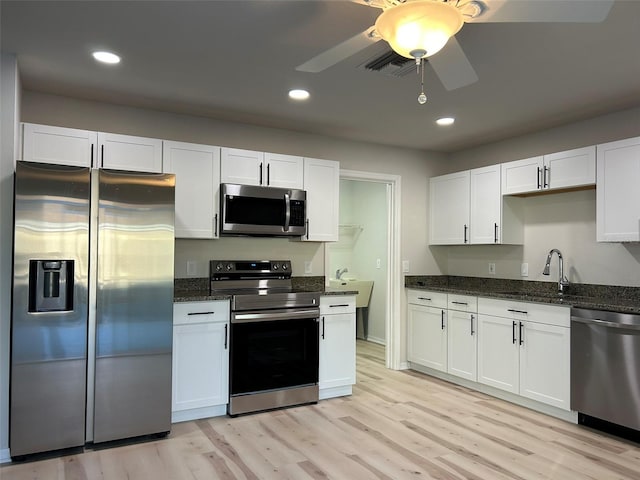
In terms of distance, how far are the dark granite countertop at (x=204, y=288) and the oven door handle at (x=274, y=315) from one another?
167 millimetres

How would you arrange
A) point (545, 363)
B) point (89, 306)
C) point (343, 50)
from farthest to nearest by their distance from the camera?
point (545, 363) → point (89, 306) → point (343, 50)

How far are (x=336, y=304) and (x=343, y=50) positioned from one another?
2461 millimetres

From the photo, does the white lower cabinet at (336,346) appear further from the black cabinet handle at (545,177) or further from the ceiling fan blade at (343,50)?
the ceiling fan blade at (343,50)

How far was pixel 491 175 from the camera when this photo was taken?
4.49m

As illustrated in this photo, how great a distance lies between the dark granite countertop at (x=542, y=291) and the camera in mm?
3395

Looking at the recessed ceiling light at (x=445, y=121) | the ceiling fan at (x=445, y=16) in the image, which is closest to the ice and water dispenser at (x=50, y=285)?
the ceiling fan at (x=445, y=16)

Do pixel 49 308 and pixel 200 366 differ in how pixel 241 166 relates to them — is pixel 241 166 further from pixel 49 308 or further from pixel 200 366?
pixel 49 308

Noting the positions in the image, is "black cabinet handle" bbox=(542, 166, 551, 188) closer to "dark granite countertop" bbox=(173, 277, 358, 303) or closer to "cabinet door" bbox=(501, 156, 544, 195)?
"cabinet door" bbox=(501, 156, 544, 195)

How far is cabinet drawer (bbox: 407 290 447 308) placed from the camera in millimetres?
4629

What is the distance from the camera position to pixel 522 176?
4188 millimetres

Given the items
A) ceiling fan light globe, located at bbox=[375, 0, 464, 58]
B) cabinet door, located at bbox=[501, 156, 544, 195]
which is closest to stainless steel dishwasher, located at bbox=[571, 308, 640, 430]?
cabinet door, located at bbox=[501, 156, 544, 195]

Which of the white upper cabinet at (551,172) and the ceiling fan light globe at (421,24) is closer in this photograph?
the ceiling fan light globe at (421,24)

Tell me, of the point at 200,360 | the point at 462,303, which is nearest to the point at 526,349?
the point at 462,303

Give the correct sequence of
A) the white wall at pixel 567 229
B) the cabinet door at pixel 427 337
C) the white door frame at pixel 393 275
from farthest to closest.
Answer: the white door frame at pixel 393 275 < the cabinet door at pixel 427 337 < the white wall at pixel 567 229
